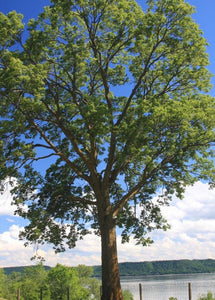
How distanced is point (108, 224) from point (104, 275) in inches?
90.8

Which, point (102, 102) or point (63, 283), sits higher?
point (102, 102)

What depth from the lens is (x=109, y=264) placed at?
1608 centimetres

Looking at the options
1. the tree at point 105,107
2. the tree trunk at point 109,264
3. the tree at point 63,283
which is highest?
the tree at point 105,107

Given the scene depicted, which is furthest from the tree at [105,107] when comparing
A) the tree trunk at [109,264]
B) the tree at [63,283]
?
the tree at [63,283]

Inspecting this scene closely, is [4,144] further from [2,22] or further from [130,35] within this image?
[130,35]

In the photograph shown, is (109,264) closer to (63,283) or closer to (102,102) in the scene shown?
(102,102)

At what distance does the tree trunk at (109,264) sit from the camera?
15.8 m

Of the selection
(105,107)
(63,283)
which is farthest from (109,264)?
(63,283)

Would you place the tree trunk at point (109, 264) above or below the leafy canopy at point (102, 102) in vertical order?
below

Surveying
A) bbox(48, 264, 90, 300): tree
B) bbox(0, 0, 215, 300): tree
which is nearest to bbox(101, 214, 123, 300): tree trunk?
bbox(0, 0, 215, 300): tree

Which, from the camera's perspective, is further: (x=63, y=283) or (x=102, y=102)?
(x=63, y=283)

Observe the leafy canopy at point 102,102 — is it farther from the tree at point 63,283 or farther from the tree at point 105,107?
the tree at point 63,283

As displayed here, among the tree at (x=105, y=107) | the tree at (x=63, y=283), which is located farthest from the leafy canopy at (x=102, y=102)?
the tree at (x=63, y=283)

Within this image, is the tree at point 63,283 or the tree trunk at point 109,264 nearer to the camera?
the tree trunk at point 109,264
